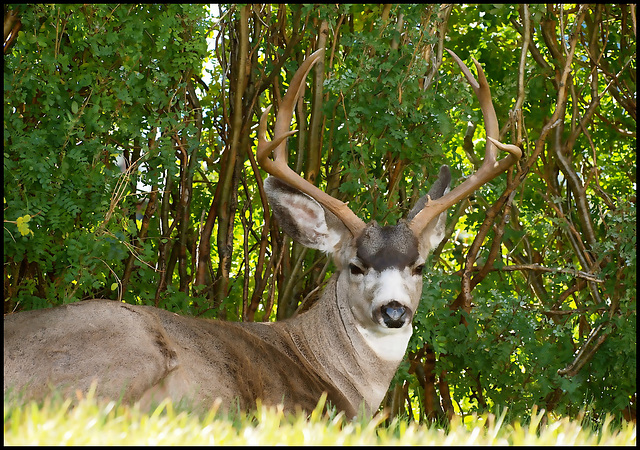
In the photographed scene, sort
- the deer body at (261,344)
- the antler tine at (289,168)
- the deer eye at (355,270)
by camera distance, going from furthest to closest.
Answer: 1. the antler tine at (289,168)
2. the deer eye at (355,270)
3. the deer body at (261,344)

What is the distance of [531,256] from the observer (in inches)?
329

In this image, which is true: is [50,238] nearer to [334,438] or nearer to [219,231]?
[219,231]

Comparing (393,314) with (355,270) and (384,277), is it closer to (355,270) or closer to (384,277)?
(384,277)

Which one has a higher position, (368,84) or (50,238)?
(368,84)

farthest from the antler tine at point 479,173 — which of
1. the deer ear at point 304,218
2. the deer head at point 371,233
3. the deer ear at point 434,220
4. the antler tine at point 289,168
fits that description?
the deer ear at point 304,218

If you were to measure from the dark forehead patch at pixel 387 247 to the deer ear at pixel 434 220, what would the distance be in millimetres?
299

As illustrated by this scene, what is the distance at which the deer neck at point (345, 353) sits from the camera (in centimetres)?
521

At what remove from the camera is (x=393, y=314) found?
4.80 m

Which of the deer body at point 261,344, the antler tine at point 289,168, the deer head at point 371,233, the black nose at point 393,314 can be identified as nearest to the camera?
the deer body at point 261,344

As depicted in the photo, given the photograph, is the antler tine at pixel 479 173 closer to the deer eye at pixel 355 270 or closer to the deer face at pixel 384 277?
the deer face at pixel 384 277

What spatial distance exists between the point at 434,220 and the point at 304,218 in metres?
0.87

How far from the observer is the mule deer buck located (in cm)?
410

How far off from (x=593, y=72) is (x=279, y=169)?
12.2 feet

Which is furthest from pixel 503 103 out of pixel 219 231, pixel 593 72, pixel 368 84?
pixel 219 231
